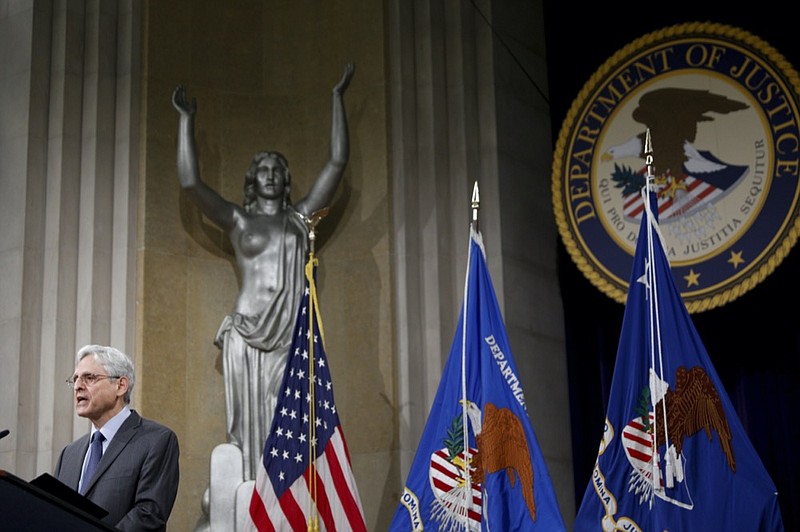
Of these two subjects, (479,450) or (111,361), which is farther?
(479,450)

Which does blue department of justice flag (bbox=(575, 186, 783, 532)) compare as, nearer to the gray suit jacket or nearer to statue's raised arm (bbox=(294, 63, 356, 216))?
statue's raised arm (bbox=(294, 63, 356, 216))

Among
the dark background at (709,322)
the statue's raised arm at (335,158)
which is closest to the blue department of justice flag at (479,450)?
the statue's raised arm at (335,158)

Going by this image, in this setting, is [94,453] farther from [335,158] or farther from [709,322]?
[709,322]

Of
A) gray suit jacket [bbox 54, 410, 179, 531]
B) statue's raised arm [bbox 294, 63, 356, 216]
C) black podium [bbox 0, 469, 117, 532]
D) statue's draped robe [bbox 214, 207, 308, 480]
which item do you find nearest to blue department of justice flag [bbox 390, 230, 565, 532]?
statue's draped robe [bbox 214, 207, 308, 480]

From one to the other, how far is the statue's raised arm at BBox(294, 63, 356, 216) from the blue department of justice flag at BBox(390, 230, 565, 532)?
4.22 feet

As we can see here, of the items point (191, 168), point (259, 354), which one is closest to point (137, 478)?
point (259, 354)

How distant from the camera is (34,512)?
112 inches

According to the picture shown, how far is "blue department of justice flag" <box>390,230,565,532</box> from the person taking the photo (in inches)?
258

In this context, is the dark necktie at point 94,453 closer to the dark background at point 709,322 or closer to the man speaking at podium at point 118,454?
the man speaking at podium at point 118,454

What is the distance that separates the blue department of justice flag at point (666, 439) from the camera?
6121mm

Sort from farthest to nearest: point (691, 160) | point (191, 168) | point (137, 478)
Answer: point (691, 160) < point (191, 168) < point (137, 478)

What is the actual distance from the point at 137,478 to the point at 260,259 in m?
3.38

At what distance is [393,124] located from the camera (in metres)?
8.31

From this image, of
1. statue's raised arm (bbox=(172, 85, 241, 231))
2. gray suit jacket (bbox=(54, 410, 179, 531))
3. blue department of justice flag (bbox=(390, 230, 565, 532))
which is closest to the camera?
gray suit jacket (bbox=(54, 410, 179, 531))
